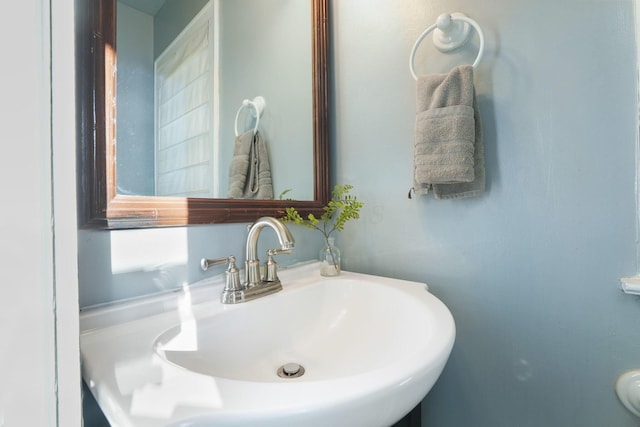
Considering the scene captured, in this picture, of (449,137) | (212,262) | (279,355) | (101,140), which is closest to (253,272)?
(212,262)

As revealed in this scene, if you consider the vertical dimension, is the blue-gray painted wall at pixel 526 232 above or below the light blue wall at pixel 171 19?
below

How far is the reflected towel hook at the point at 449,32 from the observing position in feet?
2.54

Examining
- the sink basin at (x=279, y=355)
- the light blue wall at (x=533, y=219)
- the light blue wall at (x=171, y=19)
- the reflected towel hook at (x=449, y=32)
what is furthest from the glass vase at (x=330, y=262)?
the light blue wall at (x=171, y=19)

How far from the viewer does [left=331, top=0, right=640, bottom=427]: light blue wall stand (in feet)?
2.05

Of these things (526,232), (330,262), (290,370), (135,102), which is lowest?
(290,370)

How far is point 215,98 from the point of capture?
0.77 metres

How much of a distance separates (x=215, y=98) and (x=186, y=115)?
0.35 feet

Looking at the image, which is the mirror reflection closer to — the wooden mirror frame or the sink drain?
the wooden mirror frame

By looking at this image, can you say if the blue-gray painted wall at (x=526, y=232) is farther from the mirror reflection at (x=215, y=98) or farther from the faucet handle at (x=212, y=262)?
the mirror reflection at (x=215, y=98)

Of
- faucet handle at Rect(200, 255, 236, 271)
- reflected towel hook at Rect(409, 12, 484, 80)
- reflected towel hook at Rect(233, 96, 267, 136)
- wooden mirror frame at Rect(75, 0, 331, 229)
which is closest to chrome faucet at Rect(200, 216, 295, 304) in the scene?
faucet handle at Rect(200, 255, 236, 271)

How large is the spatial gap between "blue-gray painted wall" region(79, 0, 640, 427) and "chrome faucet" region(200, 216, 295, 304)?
3.6 inches

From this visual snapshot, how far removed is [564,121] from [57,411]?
1024 millimetres

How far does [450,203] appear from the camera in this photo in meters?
0.84

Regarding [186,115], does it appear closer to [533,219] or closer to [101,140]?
[101,140]
